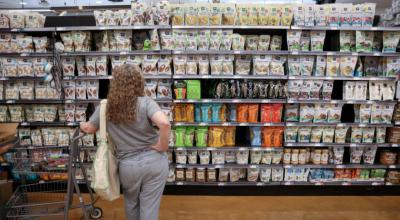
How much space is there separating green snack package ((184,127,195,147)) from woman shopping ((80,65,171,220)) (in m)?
1.74

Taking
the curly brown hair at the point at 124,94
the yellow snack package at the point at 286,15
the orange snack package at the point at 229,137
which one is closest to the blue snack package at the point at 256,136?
the orange snack package at the point at 229,137

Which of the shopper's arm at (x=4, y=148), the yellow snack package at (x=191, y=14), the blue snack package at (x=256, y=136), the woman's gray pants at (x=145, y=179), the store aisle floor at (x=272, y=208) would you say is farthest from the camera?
the blue snack package at (x=256, y=136)

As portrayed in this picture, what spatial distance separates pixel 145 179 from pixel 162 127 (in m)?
0.44

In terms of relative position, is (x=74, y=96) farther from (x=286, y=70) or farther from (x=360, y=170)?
(x=360, y=170)

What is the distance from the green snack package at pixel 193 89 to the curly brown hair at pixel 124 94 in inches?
70.7

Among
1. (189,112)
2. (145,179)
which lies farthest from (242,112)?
(145,179)

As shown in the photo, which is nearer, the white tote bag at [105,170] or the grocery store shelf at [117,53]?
the white tote bag at [105,170]

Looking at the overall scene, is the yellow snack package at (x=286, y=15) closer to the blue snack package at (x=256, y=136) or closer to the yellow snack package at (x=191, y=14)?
the yellow snack package at (x=191, y=14)

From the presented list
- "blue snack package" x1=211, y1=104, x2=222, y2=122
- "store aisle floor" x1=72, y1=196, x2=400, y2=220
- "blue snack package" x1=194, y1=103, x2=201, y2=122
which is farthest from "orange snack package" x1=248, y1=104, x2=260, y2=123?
"store aisle floor" x1=72, y1=196, x2=400, y2=220

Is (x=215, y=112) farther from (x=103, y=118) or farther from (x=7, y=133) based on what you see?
(x=7, y=133)

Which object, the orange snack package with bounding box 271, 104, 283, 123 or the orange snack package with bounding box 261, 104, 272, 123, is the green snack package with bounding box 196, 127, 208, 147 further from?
the orange snack package with bounding box 271, 104, 283, 123

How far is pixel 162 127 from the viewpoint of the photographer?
2305 millimetres

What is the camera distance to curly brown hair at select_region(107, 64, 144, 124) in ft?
7.37

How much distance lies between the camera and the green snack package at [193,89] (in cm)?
409
